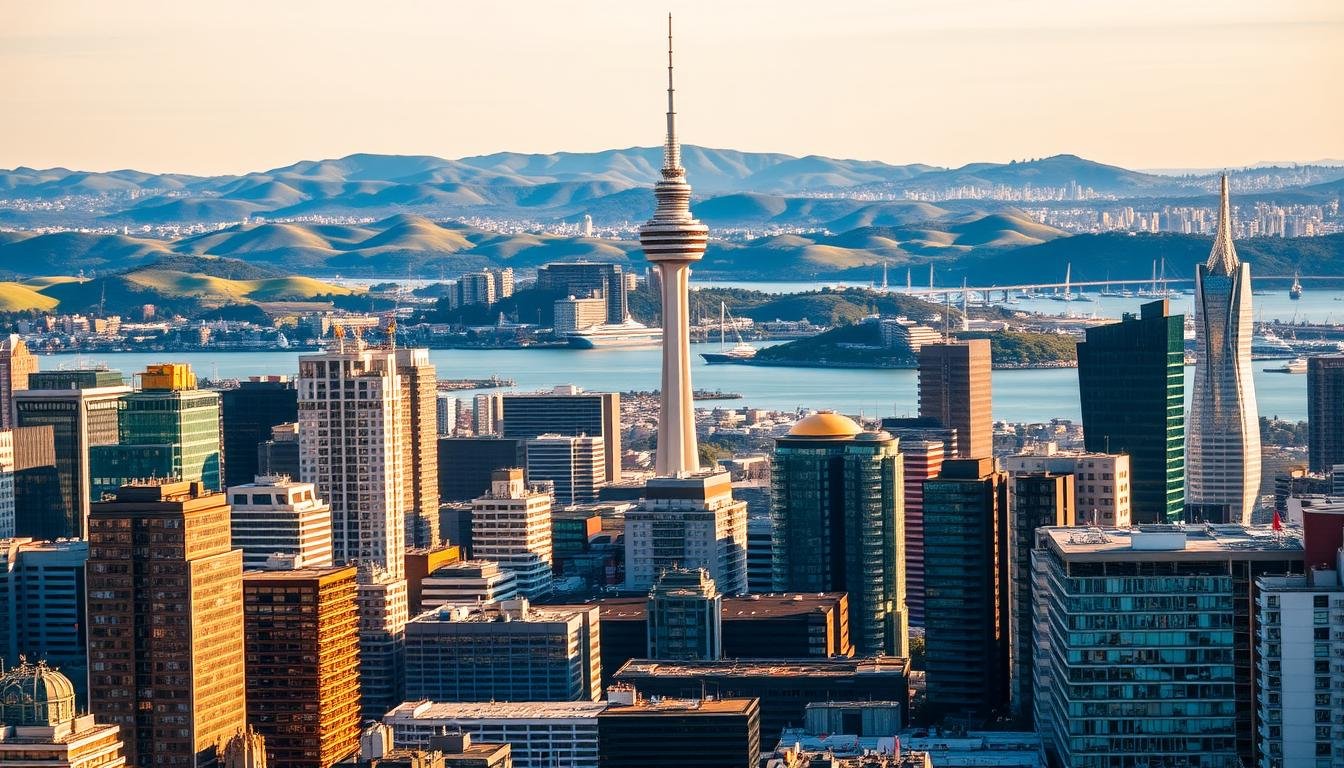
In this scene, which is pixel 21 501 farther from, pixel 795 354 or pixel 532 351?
pixel 532 351

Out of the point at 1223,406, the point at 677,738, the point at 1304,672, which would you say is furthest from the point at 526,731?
the point at 1223,406

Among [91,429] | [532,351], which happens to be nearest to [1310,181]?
[532,351]

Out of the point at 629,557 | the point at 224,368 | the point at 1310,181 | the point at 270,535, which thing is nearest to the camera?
the point at 270,535

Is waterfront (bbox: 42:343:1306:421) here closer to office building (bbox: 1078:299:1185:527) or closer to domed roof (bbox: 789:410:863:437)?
office building (bbox: 1078:299:1185:527)

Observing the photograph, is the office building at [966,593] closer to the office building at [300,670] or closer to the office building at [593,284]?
the office building at [300,670]

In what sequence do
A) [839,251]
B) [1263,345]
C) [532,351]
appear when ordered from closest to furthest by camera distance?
[1263,345]
[532,351]
[839,251]

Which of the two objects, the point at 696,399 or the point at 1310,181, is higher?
the point at 1310,181

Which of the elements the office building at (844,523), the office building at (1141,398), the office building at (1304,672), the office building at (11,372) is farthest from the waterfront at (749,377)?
the office building at (1304,672)
